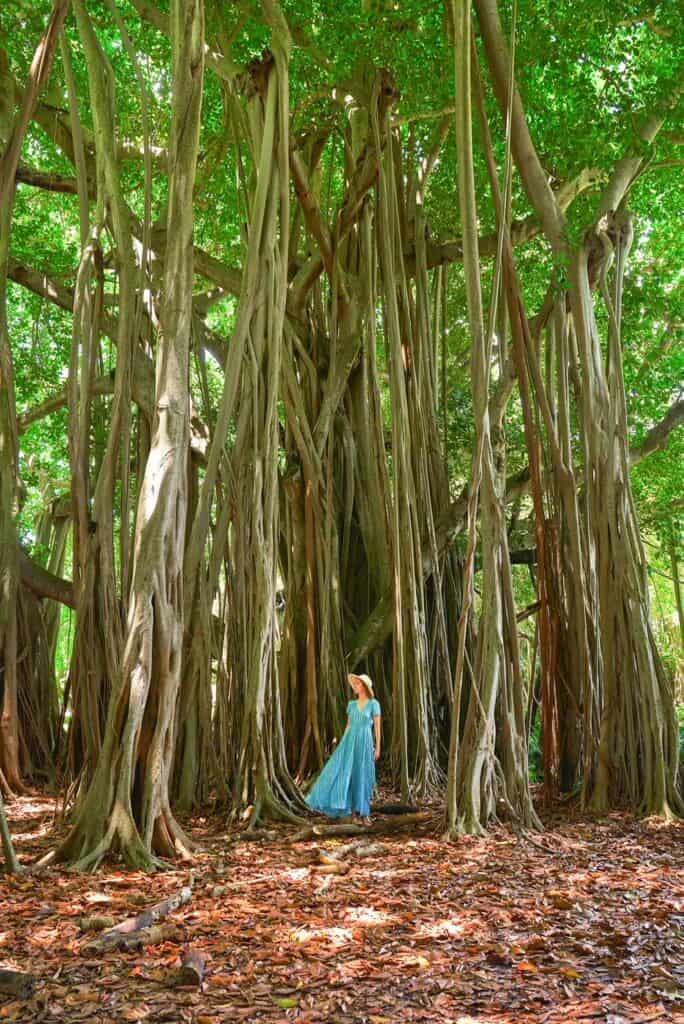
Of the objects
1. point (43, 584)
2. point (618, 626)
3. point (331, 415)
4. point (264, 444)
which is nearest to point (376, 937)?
point (264, 444)

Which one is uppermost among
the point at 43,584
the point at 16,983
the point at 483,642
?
the point at 43,584

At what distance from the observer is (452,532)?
6.42m

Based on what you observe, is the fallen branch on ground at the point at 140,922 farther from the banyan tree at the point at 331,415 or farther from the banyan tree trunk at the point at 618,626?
the banyan tree trunk at the point at 618,626

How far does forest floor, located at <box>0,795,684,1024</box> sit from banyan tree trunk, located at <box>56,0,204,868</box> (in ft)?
0.66

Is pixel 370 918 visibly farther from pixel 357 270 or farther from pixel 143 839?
pixel 357 270

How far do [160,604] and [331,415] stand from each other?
268 centimetres

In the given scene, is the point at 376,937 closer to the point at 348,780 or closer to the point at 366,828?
the point at 366,828

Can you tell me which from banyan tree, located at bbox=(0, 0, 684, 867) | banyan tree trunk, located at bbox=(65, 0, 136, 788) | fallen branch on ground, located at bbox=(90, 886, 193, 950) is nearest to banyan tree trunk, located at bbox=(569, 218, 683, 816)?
banyan tree, located at bbox=(0, 0, 684, 867)

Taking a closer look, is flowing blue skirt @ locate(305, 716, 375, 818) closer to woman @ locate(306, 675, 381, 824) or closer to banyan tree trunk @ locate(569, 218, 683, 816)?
woman @ locate(306, 675, 381, 824)

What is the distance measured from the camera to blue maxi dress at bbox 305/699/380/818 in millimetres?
4754

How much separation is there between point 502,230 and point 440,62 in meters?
1.68

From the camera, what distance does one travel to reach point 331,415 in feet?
20.0

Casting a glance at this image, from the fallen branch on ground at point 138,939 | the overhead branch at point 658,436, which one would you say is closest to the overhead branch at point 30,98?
the fallen branch on ground at point 138,939

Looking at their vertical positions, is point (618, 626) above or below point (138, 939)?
above
